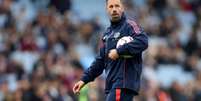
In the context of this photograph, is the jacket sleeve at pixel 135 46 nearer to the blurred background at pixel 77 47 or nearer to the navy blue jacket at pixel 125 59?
the navy blue jacket at pixel 125 59

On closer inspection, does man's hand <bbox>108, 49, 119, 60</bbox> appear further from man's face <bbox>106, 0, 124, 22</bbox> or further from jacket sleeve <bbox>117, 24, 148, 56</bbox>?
man's face <bbox>106, 0, 124, 22</bbox>

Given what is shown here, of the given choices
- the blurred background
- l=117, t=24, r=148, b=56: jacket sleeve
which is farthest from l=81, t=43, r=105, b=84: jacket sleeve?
the blurred background

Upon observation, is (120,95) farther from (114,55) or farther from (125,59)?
(114,55)

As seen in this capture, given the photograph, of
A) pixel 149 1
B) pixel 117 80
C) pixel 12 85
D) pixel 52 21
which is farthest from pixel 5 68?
pixel 117 80

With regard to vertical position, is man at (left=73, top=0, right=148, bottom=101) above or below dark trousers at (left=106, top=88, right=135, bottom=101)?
above

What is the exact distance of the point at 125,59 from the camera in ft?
30.8

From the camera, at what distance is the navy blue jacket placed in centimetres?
923

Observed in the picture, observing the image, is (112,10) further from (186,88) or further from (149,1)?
(149,1)

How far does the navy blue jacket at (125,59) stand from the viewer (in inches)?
364

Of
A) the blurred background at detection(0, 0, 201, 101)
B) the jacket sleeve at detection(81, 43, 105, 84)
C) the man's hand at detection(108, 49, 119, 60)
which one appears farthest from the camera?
the blurred background at detection(0, 0, 201, 101)

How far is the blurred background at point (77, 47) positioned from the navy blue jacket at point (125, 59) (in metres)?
6.82

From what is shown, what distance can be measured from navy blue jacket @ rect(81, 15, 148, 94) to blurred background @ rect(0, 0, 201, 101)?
682 centimetres

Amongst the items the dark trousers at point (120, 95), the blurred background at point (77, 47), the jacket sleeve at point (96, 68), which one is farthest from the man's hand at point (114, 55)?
the blurred background at point (77, 47)

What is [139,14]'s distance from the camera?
2252 centimetres
